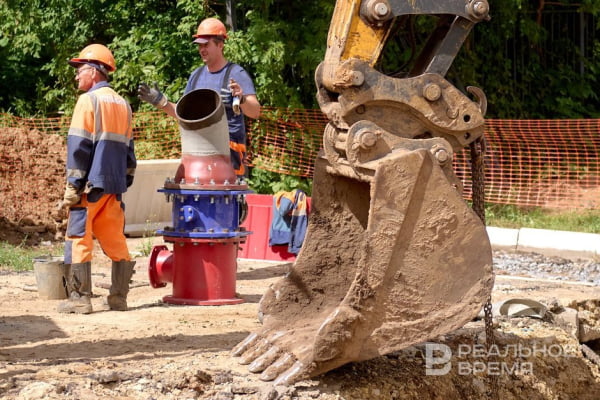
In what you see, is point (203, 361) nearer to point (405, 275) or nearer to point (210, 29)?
point (405, 275)

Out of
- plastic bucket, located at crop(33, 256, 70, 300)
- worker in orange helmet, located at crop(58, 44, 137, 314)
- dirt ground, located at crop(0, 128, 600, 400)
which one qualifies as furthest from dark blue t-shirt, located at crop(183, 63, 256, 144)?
plastic bucket, located at crop(33, 256, 70, 300)

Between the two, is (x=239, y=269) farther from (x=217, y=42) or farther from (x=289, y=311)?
(x=289, y=311)

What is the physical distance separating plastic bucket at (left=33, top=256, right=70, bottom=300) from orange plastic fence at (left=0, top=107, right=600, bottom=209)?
6.29 m

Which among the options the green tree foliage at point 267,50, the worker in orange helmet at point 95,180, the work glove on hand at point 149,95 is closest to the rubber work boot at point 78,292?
the worker in orange helmet at point 95,180

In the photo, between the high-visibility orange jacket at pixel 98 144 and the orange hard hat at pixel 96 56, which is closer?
the high-visibility orange jacket at pixel 98 144

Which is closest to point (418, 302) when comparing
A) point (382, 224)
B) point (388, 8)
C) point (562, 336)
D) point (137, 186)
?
point (382, 224)

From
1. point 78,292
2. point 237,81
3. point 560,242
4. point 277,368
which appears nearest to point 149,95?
point 237,81

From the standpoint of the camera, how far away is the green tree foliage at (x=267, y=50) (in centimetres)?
1479

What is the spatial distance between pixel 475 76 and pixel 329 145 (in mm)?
12681

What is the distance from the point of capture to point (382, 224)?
16.9ft

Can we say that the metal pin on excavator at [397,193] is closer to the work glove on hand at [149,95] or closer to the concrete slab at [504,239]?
the work glove on hand at [149,95]

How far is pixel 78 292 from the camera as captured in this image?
7.59m

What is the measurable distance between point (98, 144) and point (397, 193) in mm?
3129

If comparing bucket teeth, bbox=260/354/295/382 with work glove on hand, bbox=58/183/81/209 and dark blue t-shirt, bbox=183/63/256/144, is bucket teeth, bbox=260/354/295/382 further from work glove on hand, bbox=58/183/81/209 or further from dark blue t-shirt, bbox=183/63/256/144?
dark blue t-shirt, bbox=183/63/256/144
